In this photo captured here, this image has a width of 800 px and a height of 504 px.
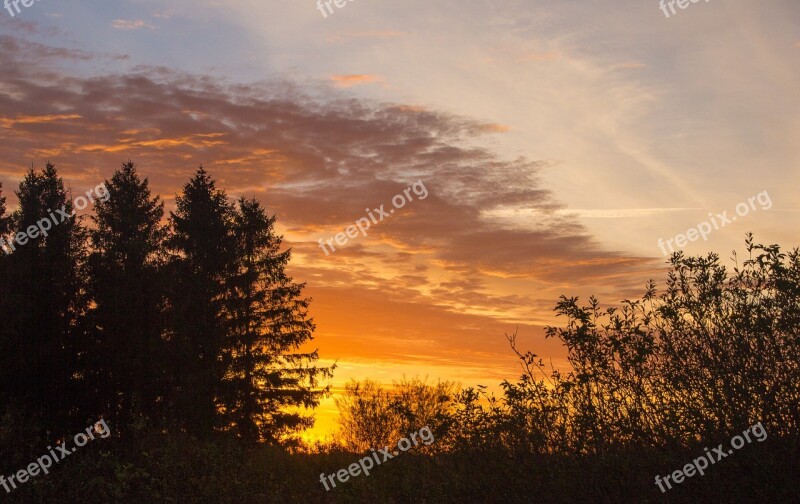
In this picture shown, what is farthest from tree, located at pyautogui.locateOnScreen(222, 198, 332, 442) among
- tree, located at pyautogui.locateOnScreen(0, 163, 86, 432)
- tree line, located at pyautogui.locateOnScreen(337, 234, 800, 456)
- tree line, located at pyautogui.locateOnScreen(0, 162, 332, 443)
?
tree line, located at pyautogui.locateOnScreen(337, 234, 800, 456)

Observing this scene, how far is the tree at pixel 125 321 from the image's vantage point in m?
34.5

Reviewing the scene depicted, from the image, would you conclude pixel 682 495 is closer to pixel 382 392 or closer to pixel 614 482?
pixel 614 482

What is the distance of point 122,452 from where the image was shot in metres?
21.9

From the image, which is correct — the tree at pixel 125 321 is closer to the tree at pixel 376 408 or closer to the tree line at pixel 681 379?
the tree at pixel 376 408

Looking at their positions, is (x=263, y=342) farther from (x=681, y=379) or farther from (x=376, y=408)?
(x=681, y=379)

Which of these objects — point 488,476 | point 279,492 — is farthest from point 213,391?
point 488,476

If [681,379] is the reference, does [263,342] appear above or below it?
above

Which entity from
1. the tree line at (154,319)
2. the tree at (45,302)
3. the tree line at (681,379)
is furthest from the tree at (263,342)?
the tree line at (681,379)

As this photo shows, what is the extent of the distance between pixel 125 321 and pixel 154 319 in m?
1.34

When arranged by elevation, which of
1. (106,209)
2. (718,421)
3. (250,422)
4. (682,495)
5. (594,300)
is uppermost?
(106,209)

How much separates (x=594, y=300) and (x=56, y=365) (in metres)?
29.7

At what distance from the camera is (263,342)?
1407 inches

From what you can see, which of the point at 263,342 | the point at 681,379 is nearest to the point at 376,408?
the point at 263,342

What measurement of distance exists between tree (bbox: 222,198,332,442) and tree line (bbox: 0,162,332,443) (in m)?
0.06
